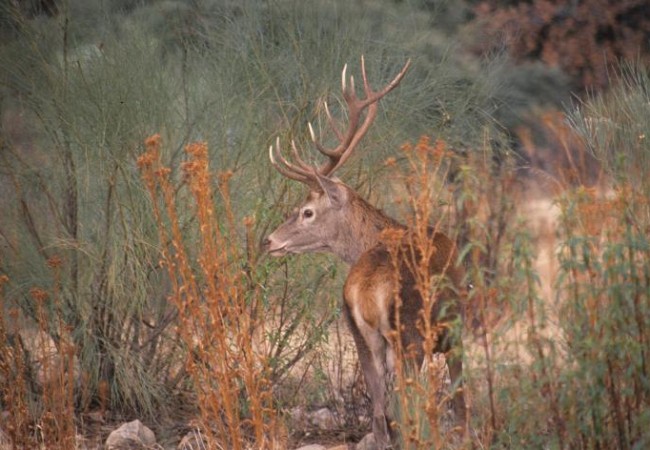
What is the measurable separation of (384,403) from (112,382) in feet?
5.34

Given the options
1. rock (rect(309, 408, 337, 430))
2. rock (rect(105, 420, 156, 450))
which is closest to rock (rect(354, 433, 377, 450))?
rock (rect(309, 408, 337, 430))

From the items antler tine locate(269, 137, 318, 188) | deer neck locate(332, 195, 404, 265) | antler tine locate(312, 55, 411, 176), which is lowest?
deer neck locate(332, 195, 404, 265)

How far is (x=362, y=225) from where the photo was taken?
6.88 metres

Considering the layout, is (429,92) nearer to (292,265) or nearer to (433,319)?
(292,265)

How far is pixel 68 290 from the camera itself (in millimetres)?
7180

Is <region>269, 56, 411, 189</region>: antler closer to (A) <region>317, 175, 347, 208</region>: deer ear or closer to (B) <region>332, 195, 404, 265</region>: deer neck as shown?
(A) <region>317, 175, 347, 208</region>: deer ear

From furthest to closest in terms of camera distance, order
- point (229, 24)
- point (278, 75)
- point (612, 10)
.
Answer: point (612, 10) < point (229, 24) < point (278, 75)

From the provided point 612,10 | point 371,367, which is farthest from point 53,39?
point 612,10

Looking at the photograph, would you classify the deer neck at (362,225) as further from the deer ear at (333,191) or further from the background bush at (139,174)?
the background bush at (139,174)

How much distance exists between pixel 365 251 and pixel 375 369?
2.17 feet

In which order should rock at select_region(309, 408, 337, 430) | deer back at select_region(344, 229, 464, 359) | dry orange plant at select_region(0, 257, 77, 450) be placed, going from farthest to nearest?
1. rock at select_region(309, 408, 337, 430)
2. deer back at select_region(344, 229, 464, 359)
3. dry orange plant at select_region(0, 257, 77, 450)

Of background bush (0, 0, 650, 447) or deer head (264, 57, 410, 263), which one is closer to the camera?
deer head (264, 57, 410, 263)

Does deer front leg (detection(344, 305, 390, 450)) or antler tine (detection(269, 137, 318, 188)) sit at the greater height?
antler tine (detection(269, 137, 318, 188))

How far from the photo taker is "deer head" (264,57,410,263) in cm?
688
